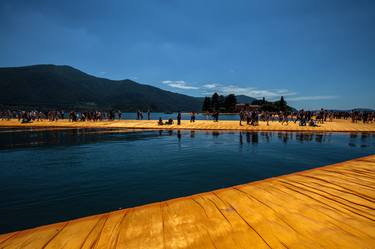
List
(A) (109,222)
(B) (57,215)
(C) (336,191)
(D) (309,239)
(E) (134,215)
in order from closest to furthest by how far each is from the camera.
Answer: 1. (D) (309,239)
2. (A) (109,222)
3. (E) (134,215)
4. (C) (336,191)
5. (B) (57,215)

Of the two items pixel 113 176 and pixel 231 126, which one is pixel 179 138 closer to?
pixel 113 176

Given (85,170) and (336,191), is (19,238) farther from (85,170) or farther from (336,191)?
(85,170)

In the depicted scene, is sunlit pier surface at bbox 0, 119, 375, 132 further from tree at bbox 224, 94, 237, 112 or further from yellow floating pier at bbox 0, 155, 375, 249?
tree at bbox 224, 94, 237, 112

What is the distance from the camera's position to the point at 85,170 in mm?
11219

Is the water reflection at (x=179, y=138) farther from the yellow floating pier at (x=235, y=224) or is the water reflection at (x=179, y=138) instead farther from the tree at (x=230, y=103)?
the tree at (x=230, y=103)

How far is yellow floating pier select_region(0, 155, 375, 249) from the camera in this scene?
315 centimetres


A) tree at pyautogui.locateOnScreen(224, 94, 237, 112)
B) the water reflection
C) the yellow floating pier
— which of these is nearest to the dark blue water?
the yellow floating pier

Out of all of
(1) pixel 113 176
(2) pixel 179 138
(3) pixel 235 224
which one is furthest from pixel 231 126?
(3) pixel 235 224

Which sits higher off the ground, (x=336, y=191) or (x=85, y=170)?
(x=336, y=191)

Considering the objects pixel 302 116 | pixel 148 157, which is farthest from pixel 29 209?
pixel 302 116

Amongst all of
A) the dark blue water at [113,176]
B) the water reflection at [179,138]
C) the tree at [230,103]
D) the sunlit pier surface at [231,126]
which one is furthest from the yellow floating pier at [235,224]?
the tree at [230,103]

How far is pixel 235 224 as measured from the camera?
3.69m

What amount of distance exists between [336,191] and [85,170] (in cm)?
1112

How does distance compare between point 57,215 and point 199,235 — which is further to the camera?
point 57,215
